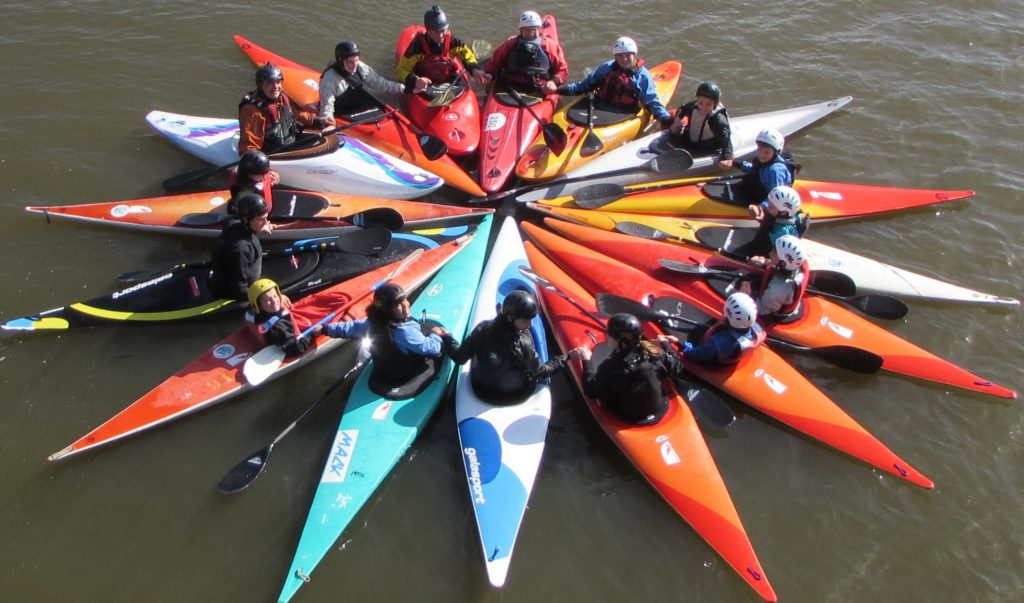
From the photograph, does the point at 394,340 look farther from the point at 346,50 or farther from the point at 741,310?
the point at 346,50

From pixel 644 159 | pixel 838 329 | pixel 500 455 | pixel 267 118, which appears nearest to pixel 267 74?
pixel 267 118

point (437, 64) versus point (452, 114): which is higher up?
point (437, 64)

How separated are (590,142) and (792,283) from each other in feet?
10.8

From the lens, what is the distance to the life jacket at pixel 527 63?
9.33 m

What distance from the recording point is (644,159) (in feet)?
28.5

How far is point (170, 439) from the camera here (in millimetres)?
6141

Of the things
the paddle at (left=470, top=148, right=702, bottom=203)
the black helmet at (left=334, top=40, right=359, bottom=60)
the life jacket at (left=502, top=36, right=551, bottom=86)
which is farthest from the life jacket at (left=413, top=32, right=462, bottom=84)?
the paddle at (left=470, top=148, right=702, bottom=203)

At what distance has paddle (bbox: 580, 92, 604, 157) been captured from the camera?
875cm

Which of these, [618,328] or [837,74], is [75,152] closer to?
[618,328]

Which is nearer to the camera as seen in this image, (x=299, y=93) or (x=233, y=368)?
(x=233, y=368)

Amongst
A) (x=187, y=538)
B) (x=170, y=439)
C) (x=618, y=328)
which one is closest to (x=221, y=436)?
(x=170, y=439)

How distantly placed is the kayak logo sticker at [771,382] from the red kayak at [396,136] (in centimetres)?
365

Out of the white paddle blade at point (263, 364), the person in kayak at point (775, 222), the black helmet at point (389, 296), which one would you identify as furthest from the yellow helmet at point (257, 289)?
the person in kayak at point (775, 222)

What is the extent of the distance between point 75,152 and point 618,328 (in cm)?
751
